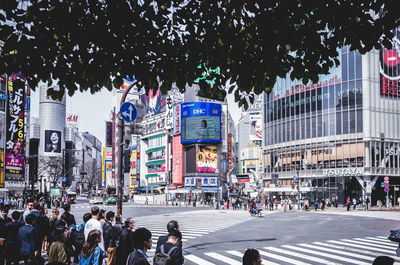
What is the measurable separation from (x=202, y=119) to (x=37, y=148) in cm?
8132

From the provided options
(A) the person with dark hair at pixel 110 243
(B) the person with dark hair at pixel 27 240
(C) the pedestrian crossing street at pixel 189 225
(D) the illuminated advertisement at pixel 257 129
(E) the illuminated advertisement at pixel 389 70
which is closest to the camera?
(B) the person with dark hair at pixel 27 240

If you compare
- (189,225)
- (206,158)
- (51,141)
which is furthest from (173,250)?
(51,141)

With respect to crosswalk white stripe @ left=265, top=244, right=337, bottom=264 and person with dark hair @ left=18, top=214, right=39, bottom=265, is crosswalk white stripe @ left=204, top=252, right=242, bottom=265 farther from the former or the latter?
person with dark hair @ left=18, top=214, right=39, bottom=265

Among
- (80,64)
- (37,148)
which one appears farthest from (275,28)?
(37,148)

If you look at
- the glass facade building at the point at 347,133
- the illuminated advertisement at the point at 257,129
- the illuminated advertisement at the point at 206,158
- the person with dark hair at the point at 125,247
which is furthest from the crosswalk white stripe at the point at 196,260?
the illuminated advertisement at the point at 257,129

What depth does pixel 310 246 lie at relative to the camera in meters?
Result: 17.2

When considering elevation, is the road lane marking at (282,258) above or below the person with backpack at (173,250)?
below

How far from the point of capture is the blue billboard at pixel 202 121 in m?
96.0

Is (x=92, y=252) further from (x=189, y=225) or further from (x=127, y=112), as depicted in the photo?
(x=189, y=225)

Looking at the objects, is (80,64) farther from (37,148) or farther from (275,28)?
(37,148)

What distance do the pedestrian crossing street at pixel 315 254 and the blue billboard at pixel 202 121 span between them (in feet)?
256

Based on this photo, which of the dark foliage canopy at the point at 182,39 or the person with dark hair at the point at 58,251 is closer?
the dark foliage canopy at the point at 182,39

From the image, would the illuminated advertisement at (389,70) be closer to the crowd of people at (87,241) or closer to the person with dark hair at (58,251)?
the crowd of people at (87,241)

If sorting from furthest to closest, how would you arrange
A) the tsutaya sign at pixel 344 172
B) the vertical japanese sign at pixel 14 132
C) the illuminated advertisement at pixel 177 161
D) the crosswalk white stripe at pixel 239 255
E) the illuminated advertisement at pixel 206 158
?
the illuminated advertisement at pixel 177 161 → the illuminated advertisement at pixel 206 158 → the tsutaya sign at pixel 344 172 → the vertical japanese sign at pixel 14 132 → the crosswalk white stripe at pixel 239 255
